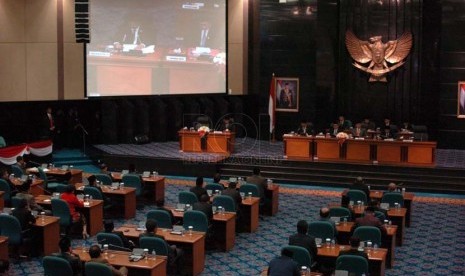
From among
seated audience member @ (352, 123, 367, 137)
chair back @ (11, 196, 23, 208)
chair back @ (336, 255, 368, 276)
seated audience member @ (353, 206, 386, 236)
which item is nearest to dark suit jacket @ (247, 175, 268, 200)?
seated audience member @ (353, 206, 386, 236)

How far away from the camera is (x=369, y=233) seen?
1220 cm

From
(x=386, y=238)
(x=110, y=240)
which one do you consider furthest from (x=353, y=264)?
(x=110, y=240)

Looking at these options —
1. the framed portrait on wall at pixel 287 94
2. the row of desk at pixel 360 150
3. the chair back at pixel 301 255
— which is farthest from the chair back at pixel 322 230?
the framed portrait on wall at pixel 287 94

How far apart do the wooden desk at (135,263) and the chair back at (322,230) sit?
2.89m

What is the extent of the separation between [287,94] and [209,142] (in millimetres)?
5205

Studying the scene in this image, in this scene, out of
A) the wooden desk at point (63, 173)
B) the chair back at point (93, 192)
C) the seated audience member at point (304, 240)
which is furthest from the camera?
the wooden desk at point (63, 173)

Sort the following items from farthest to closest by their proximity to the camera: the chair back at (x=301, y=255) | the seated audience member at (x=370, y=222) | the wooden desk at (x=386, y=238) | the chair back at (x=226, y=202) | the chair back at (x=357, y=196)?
the chair back at (x=357, y=196)
the chair back at (x=226, y=202)
the wooden desk at (x=386, y=238)
the seated audience member at (x=370, y=222)
the chair back at (x=301, y=255)

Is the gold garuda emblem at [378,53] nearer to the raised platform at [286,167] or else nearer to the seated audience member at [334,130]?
the raised platform at [286,167]

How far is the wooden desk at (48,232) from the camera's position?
1341 centimetres

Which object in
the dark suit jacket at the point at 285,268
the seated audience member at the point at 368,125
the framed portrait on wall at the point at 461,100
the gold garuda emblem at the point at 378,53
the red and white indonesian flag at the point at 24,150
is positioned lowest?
the dark suit jacket at the point at 285,268

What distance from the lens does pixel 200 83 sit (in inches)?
1071

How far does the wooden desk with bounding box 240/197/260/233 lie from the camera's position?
1543cm

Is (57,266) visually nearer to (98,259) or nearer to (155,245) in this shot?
(98,259)

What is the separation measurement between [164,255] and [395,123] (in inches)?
624
